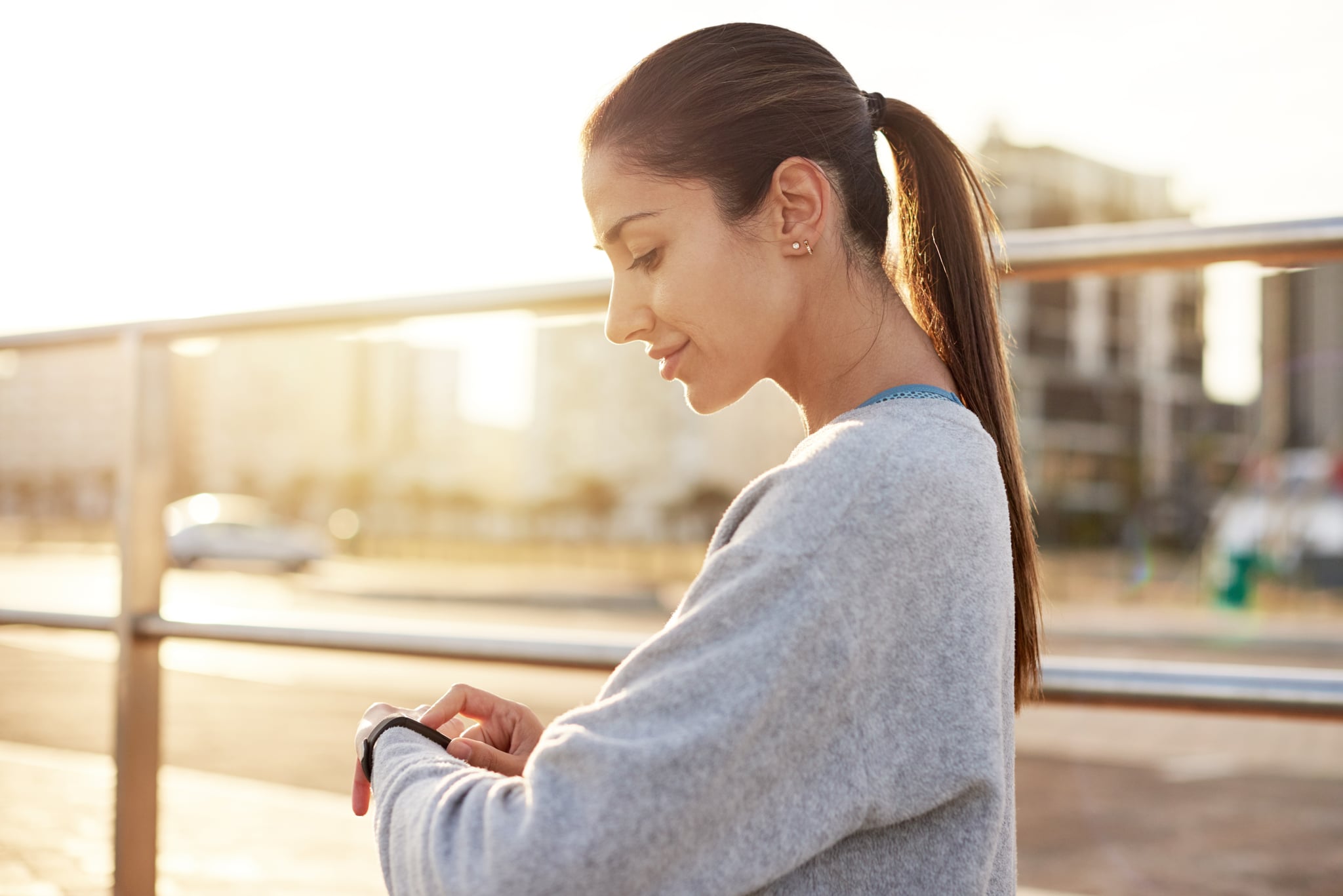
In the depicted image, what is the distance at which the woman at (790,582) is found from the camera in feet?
2.85

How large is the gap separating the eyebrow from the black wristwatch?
471 mm

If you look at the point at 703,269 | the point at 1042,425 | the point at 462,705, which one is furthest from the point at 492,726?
the point at 1042,425

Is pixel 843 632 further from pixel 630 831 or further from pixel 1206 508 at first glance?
pixel 1206 508

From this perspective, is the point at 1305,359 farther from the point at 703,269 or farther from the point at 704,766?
the point at 704,766

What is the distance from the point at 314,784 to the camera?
5598mm

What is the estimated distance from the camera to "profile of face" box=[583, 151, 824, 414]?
1118 mm

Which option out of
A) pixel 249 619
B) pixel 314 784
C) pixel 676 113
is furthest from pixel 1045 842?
pixel 676 113

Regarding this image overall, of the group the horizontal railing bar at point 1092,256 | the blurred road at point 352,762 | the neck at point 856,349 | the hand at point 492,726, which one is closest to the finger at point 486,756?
the hand at point 492,726

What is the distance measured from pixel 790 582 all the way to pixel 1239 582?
22721 millimetres

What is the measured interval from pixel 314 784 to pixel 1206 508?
4337 centimetres

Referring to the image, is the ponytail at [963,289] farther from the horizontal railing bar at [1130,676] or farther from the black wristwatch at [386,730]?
the black wristwatch at [386,730]

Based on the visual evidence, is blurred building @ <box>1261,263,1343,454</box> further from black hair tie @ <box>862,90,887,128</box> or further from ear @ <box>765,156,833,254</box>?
ear @ <box>765,156,833,254</box>

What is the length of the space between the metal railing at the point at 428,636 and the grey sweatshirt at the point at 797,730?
417mm

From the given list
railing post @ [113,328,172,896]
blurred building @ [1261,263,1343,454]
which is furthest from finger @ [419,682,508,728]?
blurred building @ [1261,263,1343,454]
